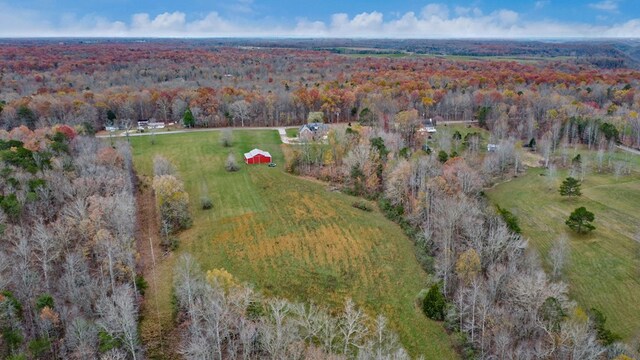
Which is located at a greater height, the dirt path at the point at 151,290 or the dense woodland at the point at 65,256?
the dense woodland at the point at 65,256

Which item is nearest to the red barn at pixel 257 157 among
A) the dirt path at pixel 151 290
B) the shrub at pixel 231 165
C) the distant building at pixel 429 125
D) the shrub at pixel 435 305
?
the shrub at pixel 231 165

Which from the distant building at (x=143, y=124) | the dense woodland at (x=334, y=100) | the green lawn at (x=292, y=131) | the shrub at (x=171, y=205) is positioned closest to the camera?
the shrub at (x=171, y=205)

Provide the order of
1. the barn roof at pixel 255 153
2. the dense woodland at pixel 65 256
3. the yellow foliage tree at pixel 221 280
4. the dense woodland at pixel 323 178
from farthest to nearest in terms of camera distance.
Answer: the barn roof at pixel 255 153
the yellow foliage tree at pixel 221 280
the dense woodland at pixel 323 178
the dense woodland at pixel 65 256

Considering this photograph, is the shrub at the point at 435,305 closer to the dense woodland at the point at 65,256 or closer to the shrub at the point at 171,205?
the dense woodland at the point at 65,256

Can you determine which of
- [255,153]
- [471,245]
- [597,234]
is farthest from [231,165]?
[597,234]

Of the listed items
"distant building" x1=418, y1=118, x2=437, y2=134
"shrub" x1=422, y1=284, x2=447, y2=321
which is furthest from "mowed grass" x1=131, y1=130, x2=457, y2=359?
"distant building" x1=418, y1=118, x2=437, y2=134

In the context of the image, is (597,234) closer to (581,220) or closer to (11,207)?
(581,220)

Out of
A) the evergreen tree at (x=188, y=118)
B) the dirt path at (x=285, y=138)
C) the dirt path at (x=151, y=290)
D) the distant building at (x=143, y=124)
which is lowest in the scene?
the dirt path at (x=151, y=290)

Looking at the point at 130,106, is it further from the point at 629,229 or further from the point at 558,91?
the point at 558,91
